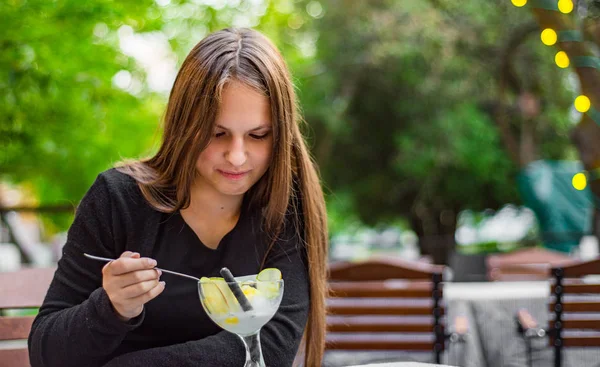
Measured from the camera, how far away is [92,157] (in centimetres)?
618

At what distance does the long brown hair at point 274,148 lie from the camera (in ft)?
4.89

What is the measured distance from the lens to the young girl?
4.61 feet

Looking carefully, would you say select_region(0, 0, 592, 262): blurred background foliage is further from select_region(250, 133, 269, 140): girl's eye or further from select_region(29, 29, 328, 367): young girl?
select_region(250, 133, 269, 140): girl's eye

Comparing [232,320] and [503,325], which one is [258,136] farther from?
[503,325]

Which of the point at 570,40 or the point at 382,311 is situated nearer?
the point at 382,311

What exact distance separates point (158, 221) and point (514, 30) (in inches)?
353

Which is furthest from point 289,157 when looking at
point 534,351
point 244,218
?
point 534,351

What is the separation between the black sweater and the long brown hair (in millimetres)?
36

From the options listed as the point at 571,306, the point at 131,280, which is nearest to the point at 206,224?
the point at 131,280

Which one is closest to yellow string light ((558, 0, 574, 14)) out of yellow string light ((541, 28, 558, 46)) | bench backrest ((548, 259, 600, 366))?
yellow string light ((541, 28, 558, 46))

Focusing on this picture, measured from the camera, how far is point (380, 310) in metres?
3.48

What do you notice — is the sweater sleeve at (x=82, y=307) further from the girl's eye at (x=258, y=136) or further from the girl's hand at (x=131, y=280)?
the girl's eye at (x=258, y=136)

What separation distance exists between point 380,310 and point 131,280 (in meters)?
2.44

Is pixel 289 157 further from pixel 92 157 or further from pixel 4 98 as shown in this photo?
pixel 92 157
